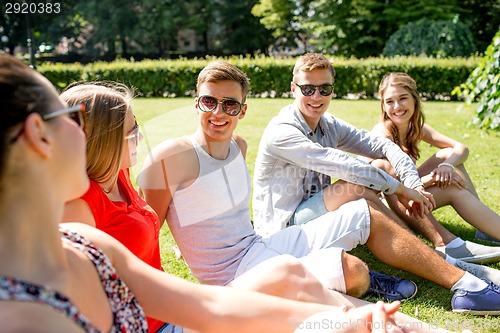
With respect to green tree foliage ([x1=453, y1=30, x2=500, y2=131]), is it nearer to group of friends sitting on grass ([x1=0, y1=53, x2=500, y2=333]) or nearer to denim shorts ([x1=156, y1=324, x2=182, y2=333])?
group of friends sitting on grass ([x1=0, y1=53, x2=500, y2=333])

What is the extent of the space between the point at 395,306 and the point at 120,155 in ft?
4.42

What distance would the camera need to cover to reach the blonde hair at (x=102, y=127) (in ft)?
7.47

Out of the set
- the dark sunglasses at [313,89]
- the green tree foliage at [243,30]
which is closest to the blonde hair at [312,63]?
the dark sunglasses at [313,89]

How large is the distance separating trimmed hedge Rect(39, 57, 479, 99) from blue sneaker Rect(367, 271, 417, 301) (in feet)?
42.8

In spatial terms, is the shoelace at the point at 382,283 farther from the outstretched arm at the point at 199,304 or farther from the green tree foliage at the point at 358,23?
the green tree foliage at the point at 358,23

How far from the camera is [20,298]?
1.09 m

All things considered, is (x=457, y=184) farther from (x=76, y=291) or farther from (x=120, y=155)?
(x=76, y=291)

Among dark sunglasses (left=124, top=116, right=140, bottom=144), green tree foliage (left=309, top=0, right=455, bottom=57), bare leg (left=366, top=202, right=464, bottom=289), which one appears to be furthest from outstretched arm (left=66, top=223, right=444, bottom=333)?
green tree foliage (left=309, top=0, right=455, bottom=57)

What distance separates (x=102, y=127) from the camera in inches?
90.7

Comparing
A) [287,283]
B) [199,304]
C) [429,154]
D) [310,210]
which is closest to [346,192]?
[310,210]

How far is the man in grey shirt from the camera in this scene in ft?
10.2

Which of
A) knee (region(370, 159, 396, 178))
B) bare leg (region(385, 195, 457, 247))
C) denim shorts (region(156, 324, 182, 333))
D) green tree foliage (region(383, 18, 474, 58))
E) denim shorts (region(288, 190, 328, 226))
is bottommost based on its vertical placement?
bare leg (region(385, 195, 457, 247))

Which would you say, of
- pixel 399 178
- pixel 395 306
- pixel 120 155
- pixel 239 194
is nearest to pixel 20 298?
pixel 395 306

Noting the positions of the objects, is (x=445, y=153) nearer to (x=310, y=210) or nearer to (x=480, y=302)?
(x=310, y=210)
